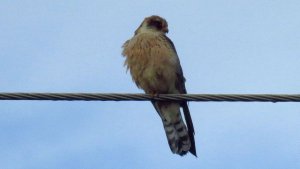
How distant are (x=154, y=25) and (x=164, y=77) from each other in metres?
1.05

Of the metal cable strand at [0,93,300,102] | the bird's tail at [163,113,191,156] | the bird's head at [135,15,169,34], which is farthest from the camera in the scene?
the bird's head at [135,15,169,34]

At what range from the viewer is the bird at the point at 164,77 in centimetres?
891

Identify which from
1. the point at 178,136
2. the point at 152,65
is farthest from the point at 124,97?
the point at 178,136

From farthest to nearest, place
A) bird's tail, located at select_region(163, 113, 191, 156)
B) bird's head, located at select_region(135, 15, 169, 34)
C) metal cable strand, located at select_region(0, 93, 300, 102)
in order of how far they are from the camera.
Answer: bird's head, located at select_region(135, 15, 169, 34), bird's tail, located at select_region(163, 113, 191, 156), metal cable strand, located at select_region(0, 93, 300, 102)

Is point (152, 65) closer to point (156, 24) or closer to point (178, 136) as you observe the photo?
point (178, 136)

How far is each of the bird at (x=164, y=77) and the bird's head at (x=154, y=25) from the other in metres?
0.35

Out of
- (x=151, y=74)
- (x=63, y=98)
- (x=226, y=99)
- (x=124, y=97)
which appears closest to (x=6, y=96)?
(x=63, y=98)

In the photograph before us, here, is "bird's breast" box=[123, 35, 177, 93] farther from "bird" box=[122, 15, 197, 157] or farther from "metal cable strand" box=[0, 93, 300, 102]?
"metal cable strand" box=[0, 93, 300, 102]

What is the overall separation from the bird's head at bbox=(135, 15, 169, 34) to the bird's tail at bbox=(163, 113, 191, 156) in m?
1.17

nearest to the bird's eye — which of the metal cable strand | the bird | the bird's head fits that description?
the bird's head

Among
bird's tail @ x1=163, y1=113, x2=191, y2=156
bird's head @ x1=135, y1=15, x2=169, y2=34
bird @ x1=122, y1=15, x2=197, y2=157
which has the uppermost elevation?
bird's head @ x1=135, y1=15, x2=169, y2=34

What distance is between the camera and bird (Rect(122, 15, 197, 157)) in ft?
29.2

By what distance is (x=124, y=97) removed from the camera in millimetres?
6750

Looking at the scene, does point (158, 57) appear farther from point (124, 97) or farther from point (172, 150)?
point (124, 97)
